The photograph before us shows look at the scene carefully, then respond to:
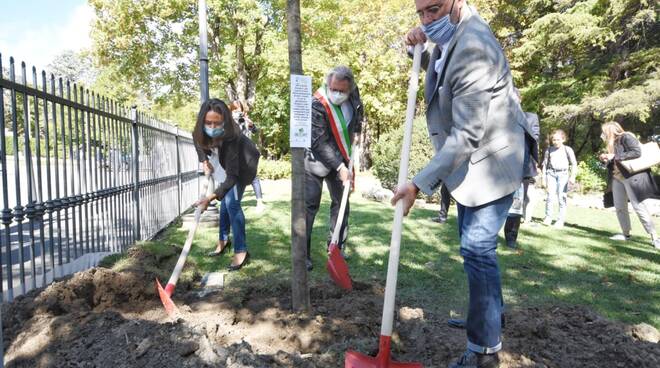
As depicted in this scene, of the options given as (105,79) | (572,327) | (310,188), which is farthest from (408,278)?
(105,79)

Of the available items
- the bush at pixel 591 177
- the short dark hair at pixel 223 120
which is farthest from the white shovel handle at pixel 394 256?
the bush at pixel 591 177

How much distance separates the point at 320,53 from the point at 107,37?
36.1 ft

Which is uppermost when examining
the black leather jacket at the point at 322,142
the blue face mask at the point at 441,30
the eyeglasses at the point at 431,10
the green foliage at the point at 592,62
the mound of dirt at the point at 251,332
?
the green foliage at the point at 592,62

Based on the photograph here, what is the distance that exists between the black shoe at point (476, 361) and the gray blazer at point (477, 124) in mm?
789

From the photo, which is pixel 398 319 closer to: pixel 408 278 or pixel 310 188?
pixel 408 278

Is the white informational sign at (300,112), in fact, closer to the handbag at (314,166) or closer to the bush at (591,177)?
the handbag at (314,166)

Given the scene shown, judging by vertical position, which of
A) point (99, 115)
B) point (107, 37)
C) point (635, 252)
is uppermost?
point (107, 37)

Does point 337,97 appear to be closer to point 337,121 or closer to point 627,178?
point 337,121

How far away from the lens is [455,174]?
2363 mm

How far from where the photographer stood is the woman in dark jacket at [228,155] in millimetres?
4477

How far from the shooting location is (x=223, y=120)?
4.50 m

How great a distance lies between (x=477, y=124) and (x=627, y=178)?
547cm

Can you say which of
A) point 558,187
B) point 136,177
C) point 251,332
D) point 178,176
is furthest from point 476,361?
point 178,176

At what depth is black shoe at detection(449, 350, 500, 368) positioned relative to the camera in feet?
7.75
